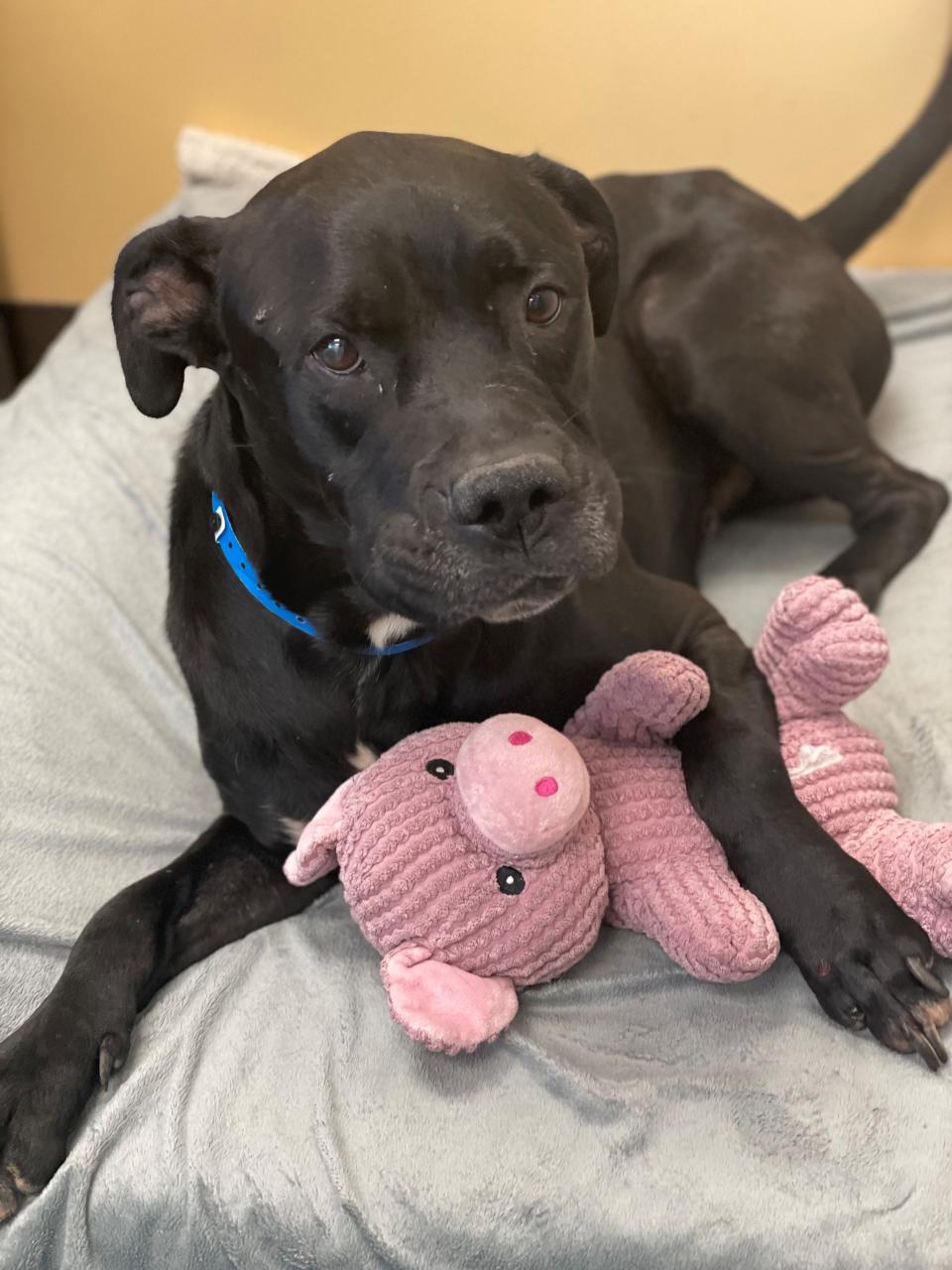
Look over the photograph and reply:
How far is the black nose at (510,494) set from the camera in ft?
4.17

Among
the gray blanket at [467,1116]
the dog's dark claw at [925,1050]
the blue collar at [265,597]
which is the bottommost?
the gray blanket at [467,1116]

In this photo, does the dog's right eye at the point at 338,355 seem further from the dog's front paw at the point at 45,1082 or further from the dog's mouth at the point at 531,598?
the dog's front paw at the point at 45,1082

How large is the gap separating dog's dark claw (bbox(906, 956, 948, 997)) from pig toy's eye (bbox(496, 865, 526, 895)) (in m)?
0.47

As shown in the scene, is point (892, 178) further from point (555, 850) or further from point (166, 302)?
point (555, 850)

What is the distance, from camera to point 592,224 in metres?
1.79

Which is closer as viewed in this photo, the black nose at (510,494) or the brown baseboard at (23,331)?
the black nose at (510,494)

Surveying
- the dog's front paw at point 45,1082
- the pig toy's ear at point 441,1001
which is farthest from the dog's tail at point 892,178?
the dog's front paw at point 45,1082

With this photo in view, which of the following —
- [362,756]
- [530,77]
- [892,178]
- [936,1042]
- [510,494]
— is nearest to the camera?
[510,494]

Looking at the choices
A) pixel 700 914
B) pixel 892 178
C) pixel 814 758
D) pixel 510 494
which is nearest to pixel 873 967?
pixel 700 914

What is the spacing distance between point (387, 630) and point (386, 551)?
0.98ft

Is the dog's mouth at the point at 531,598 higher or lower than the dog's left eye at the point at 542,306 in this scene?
lower

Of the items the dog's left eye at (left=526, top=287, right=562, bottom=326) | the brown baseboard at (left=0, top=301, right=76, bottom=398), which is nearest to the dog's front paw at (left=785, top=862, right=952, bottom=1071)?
the dog's left eye at (left=526, top=287, right=562, bottom=326)

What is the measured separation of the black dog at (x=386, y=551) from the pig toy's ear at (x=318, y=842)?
19cm

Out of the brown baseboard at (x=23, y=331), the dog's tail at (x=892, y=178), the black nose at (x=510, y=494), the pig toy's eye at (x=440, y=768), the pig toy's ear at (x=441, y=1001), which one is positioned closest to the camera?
the black nose at (x=510, y=494)
